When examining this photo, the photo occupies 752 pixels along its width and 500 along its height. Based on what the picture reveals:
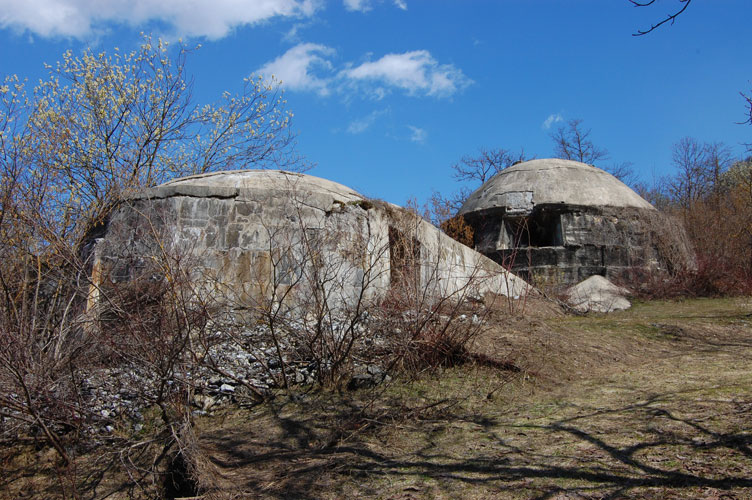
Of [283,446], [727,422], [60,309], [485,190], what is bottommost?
[283,446]

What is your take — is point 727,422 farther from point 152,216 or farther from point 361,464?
point 152,216

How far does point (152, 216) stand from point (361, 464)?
14.6 ft

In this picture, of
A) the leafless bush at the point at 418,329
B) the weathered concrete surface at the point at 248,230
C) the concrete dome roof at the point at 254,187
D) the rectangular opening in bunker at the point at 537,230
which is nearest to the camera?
the leafless bush at the point at 418,329

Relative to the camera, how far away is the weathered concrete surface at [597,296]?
10422 millimetres

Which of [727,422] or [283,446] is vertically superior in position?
[727,422]

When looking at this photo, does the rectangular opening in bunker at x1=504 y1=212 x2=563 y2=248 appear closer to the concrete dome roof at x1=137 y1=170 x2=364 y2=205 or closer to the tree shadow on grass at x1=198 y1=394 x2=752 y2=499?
the concrete dome roof at x1=137 y1=170 x2=364 y2=205

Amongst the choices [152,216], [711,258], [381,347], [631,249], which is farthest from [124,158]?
[711,258]

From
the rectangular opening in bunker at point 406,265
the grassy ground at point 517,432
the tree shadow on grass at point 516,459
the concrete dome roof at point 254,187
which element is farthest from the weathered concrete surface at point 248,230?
the tree shadow on grass at point 516,459

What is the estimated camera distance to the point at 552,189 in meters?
14.1

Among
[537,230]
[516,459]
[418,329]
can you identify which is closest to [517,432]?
[516,459]

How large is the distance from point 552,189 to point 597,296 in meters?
3.68

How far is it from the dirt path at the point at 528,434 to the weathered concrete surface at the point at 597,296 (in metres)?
3.91

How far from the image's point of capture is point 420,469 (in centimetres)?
385

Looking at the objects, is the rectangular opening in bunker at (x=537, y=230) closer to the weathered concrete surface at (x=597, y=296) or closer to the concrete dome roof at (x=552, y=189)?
the concrete dome roof at (x=552, y=189)
